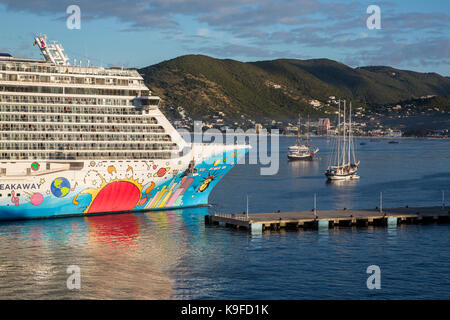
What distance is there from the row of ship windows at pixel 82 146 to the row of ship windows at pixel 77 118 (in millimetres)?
2002

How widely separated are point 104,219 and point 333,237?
59.6ft

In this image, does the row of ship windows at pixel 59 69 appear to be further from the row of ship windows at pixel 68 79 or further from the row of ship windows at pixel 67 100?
the row of ship windows at pixel 67 100

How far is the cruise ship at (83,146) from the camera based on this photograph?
52.3 metres

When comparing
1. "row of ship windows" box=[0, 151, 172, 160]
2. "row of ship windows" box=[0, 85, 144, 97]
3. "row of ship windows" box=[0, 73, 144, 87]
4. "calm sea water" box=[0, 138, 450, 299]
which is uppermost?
"row of ship windows" box=[0, 73, 144, 87]

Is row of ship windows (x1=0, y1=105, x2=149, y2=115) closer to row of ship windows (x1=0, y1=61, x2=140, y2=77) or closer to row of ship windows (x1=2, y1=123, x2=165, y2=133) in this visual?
row of ship windows (x1=2, y1=123, x2=165, y2=133)

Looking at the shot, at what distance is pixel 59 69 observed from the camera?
55062 mm

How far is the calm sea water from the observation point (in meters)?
34.6

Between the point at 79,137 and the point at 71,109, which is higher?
the point at 71,109

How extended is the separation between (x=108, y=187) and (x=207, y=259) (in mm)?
15703

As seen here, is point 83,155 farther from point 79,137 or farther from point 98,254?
point 98,254

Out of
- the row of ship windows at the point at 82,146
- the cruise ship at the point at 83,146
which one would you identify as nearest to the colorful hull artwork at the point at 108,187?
the cruise ship at the point at 83,146

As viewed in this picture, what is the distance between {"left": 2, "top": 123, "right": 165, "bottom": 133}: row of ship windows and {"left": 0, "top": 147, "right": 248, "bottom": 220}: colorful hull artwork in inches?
117

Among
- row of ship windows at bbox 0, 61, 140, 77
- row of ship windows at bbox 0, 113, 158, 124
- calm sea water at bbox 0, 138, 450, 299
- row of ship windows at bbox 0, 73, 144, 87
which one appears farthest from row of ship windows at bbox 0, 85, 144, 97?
calm sea water at bbox 0, 138, 450, 299

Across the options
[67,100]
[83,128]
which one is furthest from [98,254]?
[67,100]
